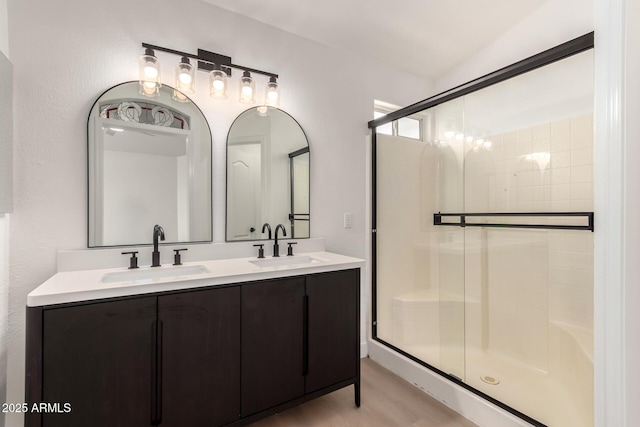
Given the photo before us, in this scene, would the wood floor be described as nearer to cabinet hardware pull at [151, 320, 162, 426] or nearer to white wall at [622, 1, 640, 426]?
cabinet hardware pull at [151, 320, 162, 426]

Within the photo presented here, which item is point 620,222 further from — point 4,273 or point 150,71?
point 4,273

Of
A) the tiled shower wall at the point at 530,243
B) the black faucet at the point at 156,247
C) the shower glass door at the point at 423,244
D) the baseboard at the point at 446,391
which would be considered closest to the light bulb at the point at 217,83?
the black faucet at the point at 156,247

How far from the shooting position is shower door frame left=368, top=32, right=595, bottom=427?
133cm

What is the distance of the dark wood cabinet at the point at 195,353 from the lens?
3.63 feet

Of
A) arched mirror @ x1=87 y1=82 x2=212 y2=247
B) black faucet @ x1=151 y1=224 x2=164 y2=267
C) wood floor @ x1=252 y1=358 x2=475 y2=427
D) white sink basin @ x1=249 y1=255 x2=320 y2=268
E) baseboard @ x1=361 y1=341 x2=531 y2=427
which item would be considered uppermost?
arched mirror @ x1=87 y1=82 x2=212 y2=247

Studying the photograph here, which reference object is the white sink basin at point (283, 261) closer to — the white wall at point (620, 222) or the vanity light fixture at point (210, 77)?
the vanity light fixture at point (210, 77)

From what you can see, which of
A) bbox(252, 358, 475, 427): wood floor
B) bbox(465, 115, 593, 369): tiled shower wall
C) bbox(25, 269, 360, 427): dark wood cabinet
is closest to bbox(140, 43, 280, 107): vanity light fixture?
bbox(25, 269, 360, 427): dark wood cabinet

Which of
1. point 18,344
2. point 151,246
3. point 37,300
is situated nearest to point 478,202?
point 151,246

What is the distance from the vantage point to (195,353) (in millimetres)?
1338

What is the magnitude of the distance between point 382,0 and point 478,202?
1444 mm

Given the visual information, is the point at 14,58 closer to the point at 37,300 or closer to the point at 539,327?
the point at 37,300

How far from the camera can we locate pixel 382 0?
193 centimetres

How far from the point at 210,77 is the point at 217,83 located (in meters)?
0.06

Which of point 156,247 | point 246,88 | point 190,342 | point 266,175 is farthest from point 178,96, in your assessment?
point 190,342
